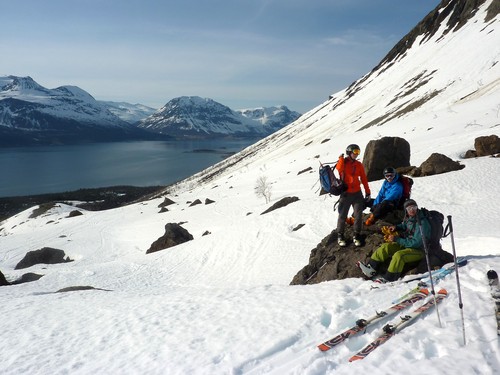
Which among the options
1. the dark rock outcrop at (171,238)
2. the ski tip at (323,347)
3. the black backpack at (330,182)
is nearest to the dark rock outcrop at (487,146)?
the black backpack at (330,182)

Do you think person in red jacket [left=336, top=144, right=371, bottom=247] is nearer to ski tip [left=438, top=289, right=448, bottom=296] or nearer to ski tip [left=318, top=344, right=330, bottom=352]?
ski tip [left=438, top=289, right=448, bottom=296]

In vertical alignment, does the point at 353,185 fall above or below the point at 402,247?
above

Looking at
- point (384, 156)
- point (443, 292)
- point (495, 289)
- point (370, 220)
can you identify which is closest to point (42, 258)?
point (384, 156)

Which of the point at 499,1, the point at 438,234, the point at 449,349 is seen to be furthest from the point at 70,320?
the point at 499,1

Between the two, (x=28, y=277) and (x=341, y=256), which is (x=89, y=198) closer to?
(x=28, y=277)

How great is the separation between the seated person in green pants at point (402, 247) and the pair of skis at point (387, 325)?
1.18 m

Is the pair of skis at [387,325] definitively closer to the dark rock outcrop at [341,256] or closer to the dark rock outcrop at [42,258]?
the dark rock outcrop at [341,256]

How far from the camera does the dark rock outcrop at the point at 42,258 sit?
28984 mm

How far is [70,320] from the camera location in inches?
333

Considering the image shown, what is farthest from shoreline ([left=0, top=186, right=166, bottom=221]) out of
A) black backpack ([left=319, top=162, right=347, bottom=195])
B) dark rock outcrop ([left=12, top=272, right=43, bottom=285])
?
black backpack ([left=319, top=162, right=347, bottom=195])

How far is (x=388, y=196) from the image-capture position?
370 inches

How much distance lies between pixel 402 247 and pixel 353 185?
6.45ft

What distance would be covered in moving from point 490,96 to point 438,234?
33.9m

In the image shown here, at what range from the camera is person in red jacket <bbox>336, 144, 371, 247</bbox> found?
30.0 ft
